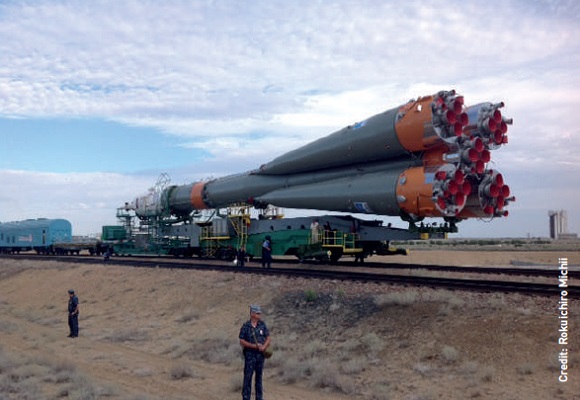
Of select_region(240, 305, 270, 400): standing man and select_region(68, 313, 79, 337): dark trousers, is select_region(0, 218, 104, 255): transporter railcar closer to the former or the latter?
select_region(68, 313, 79, 337): dark trousers

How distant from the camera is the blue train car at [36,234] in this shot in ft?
173

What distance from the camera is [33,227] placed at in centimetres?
5366

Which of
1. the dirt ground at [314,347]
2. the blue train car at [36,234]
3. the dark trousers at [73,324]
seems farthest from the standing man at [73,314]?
the blue train car at [36,234]

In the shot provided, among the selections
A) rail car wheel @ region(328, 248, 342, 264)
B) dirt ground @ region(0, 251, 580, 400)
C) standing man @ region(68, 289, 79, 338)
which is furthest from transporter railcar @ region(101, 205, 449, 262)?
standing man @ region(68, 289, 79, 338)

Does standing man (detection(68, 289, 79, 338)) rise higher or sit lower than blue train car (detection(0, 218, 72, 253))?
lower

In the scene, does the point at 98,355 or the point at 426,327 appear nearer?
the point at 426,327

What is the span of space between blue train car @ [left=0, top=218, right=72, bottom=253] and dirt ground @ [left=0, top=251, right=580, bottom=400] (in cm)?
3334

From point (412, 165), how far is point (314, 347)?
9.70 m

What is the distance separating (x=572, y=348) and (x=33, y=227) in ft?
174

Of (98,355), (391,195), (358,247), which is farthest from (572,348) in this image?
(358,247)

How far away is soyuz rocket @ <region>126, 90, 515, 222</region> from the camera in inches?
750

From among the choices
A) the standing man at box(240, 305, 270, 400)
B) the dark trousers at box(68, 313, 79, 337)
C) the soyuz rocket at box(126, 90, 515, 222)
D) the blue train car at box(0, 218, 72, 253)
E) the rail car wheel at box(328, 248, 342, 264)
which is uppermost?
the soyuz rocket at box(126, 90, 515, 222)

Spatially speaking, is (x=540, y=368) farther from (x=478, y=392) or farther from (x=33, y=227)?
(x=33, y=227)

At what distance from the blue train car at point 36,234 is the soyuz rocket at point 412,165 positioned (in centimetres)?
3464
